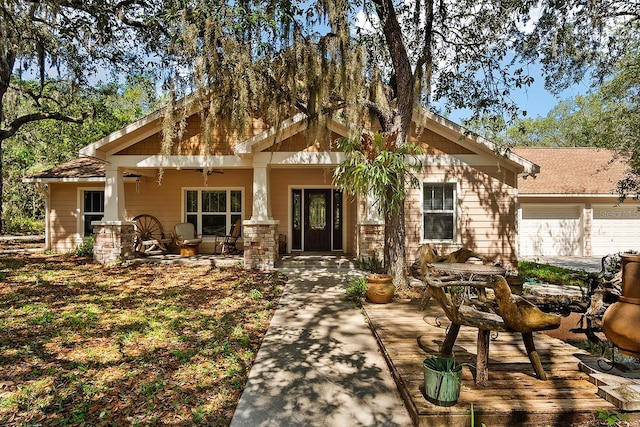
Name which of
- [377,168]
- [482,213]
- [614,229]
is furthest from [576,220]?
[377,168]

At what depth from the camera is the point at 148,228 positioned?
10.7m

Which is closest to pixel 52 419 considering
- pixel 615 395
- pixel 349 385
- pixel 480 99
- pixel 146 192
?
pixel 349 385

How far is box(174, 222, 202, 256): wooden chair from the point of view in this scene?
1002cm

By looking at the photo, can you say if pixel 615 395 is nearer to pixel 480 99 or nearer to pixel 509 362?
pixel 509 362

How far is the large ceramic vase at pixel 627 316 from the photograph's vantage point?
1.81m

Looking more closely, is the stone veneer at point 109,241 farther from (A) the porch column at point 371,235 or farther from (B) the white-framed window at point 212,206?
(A) the porch column at point 371,235

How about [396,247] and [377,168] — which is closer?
[377,168]

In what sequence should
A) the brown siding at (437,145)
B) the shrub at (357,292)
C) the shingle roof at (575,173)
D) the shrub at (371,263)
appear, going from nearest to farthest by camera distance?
the shrub at (357,292)
the shrub at (371,263)
the brown siding at (437,145)
the shingle roof at (575,173)

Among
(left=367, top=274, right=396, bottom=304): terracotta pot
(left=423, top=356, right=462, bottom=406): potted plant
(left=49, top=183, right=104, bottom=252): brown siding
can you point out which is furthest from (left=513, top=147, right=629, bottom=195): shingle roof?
(left=49, top=183, right=104, bottom=252): brown siding

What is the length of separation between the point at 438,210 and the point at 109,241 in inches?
326

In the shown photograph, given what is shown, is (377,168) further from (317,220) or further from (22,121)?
(22,121)

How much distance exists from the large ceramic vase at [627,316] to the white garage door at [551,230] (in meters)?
12.3

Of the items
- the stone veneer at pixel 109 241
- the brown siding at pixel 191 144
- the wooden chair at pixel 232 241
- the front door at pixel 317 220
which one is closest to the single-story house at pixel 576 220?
the front door at pixel 317 220

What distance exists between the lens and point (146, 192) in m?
10.9
